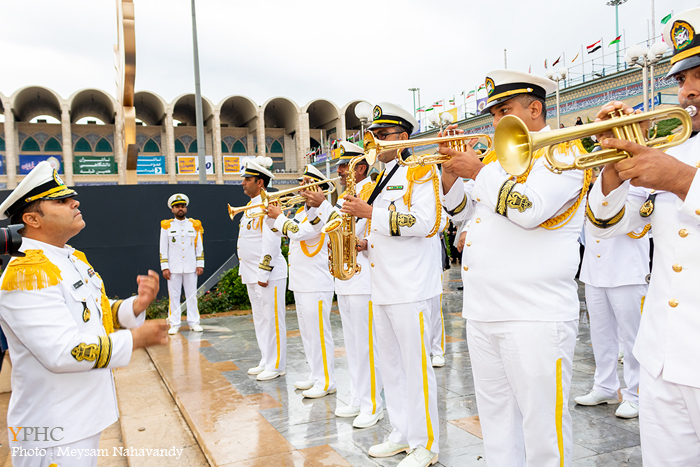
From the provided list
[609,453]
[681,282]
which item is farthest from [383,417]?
[681,282]

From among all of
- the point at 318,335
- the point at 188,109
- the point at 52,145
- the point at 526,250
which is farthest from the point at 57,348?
the point at 188,109

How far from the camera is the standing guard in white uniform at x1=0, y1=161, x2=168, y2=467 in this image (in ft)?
6.98

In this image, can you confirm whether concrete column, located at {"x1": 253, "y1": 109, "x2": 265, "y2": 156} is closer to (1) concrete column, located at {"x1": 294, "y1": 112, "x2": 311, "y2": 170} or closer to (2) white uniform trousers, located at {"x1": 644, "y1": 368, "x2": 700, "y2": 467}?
(1) concrete column, located at {"x1": 294, "y1": 112, "x2": 311, "y2": 170}

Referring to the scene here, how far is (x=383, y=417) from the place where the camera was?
444 centimetres

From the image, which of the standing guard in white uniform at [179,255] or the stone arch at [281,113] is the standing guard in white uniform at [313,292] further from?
the stone arch at [281,113]

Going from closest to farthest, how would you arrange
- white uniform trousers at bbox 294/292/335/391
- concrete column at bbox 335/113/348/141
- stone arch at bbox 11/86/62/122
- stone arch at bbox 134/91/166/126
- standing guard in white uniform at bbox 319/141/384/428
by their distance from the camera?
standing guard in white uniform at bbox 319/141/384/428
white uniform trousers at bbox 294/292/335/391
stone arch at bbox 11/86/62/122
stone arch at bbox 134/91/166/126
concrete column at bbox 335/113/348/141

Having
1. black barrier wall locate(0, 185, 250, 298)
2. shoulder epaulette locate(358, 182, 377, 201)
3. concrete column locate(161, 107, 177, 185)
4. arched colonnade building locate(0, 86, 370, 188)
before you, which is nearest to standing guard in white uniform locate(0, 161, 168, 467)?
shoulder epaulette locate(358, 182, 377, 201)

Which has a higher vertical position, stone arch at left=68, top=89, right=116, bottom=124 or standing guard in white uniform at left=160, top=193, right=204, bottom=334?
stone arch at left=68, top=89, right=116, bottom=124

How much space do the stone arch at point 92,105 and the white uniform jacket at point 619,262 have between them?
3887 cm

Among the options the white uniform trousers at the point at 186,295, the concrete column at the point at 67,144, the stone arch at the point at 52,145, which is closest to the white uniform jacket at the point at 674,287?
the white uniform trousers at the point at 186,295

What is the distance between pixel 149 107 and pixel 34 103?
27.3 feet

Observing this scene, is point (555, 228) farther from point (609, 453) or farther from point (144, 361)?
point (144, 361)

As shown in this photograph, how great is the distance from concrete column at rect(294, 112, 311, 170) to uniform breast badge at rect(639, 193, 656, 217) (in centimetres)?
4050

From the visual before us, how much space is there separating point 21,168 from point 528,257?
43.3 metres
